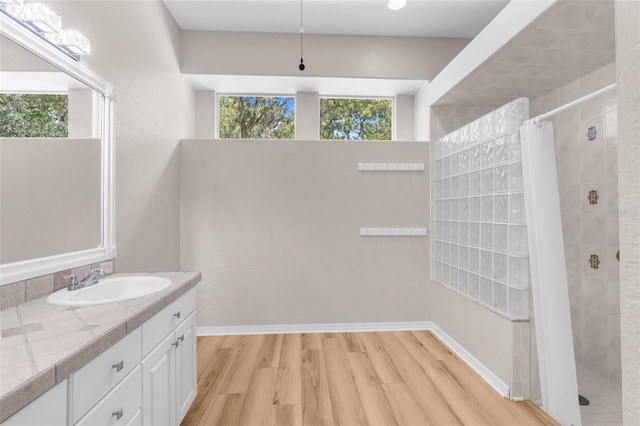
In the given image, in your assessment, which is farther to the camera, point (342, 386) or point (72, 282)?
point (342, 386)

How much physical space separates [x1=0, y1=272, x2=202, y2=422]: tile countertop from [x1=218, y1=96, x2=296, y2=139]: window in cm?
255

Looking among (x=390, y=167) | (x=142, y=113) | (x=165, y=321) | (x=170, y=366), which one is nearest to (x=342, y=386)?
(x=170, y=366)

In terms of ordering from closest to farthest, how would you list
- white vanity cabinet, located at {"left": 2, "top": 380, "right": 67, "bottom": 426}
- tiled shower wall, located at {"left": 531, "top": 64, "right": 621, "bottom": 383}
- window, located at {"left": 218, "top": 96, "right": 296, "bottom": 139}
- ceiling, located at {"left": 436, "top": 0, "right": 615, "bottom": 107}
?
white vanity cabinet, located at {"left": 2, "top": 380, "right": 67, "bottom": 426}, ceiling, located at {"left": 436, "top": 0, "right": 615, "bottom": 107}, tiled shower wall, located at {"left": 531, "top": 64, "right": 621, "bottom": 383}, window, located at {"left": 218, "top": 96, "right": 296, "bottom": 139}

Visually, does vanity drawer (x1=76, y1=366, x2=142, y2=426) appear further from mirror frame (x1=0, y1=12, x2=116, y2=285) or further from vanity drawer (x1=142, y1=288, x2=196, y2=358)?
mirror frame (x1=0, y1=12, x2=116, y2=285)

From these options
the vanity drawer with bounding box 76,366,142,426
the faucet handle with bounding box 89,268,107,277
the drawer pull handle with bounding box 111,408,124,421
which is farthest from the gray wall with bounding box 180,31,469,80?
the drawer pull handle with bounding box 111,408,124,421

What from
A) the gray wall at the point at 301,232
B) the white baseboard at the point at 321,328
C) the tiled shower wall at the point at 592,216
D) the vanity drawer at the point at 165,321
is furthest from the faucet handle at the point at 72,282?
the tiled shower wall at the point at 592,216

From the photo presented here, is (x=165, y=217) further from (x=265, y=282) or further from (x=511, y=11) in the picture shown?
(x=511, y=11)

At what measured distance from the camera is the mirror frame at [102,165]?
1.38 m

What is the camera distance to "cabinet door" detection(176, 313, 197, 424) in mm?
1754

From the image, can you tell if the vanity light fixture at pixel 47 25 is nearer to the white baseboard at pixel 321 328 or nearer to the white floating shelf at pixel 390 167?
the white floating shelf at pixel 390 167

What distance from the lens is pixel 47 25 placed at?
147cm

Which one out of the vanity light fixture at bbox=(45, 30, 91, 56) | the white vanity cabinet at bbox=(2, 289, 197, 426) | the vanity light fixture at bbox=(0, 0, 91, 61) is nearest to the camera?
the white vanity cabinet at bbox=(2, 289, 197, 426)

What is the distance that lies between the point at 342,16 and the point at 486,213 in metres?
2.19

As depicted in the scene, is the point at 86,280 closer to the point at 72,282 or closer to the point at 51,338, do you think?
the point at 72,282
